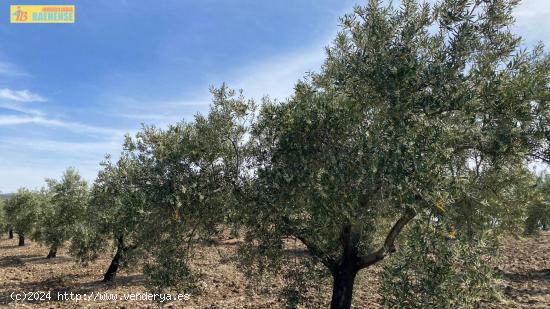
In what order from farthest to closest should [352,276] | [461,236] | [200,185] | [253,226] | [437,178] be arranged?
[352,276]
[253,226]
[200,185]
[461,236]
[437,178]

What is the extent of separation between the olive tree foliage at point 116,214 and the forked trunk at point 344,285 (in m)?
7.03

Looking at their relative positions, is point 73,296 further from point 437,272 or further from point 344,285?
point 437,272

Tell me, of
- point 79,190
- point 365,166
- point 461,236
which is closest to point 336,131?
point 365,166

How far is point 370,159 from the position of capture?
8883 mm

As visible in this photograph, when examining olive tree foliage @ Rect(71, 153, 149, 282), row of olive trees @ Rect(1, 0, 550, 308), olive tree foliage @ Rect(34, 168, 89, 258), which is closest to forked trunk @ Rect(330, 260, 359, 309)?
row of olive trees @ Rect(1, 0, 550, 308)

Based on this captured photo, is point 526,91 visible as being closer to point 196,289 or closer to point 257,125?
point 257,125

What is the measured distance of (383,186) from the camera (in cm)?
896

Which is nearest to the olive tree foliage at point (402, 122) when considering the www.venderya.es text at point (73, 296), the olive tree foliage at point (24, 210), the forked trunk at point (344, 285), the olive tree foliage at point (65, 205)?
the forked trunk at point (344, 285)

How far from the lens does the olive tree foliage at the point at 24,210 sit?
5269 centimetres

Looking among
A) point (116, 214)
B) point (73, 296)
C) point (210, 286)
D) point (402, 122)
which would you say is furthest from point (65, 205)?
point (402, 122)

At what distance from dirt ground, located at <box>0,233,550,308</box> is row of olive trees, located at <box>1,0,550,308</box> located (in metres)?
2.04

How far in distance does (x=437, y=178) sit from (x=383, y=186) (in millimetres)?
1219

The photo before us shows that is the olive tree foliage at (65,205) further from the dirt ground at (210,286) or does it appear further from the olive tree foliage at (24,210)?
the olive tree foliage at (24,210)

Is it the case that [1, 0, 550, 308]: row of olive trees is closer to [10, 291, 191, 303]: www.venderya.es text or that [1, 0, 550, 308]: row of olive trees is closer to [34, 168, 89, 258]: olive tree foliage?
[10, 291, 191, 303]: www.venderya.es text
